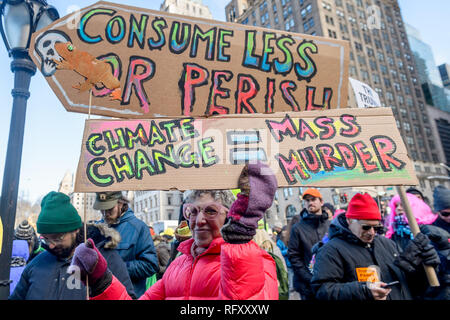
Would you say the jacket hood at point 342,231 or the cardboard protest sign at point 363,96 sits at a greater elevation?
the cardboard protest sign at point 363,96

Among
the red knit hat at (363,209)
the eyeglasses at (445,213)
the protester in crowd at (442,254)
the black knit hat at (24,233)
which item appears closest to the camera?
the red knit hat at (363,209)

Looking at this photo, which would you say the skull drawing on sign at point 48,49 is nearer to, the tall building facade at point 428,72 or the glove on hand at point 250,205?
the glove on hand at point 250,205

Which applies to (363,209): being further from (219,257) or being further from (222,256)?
(222,256)

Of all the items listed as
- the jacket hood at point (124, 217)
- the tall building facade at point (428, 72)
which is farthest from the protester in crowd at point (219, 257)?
the tall building facade at point (428, 72)

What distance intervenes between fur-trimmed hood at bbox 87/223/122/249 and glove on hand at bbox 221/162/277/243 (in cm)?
152

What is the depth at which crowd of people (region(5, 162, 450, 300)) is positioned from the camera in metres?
1.35

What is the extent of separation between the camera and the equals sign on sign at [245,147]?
7.07ft

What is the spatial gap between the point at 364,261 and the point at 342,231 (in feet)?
0.96

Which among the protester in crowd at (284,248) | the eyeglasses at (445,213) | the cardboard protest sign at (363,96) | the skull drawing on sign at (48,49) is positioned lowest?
the protester in crowd at (284,248)

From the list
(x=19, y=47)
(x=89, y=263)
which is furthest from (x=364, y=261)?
(x=19, y=47)

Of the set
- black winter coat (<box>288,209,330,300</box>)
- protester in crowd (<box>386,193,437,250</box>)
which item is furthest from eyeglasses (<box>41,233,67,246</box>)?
protester in crowd (<box>386,193,437,250</box>)

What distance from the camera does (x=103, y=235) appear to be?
2600mm

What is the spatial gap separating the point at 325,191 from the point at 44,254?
3885 cm
